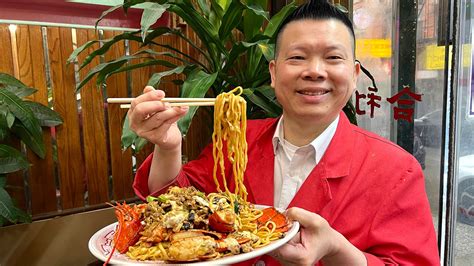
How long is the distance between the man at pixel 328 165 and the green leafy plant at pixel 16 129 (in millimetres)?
1085

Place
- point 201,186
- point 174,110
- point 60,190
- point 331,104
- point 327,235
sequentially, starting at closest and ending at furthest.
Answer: point 327,235
point 174,110
point 331,104
point 201,186
point 60,190

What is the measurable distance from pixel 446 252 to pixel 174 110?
203 cm

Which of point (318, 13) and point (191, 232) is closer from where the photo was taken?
point (191, 232)

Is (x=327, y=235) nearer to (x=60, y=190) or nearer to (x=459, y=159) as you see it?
(x=459, y=159)

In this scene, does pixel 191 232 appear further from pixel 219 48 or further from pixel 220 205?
pixel 219 48

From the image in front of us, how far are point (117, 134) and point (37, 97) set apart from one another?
0.58 metres

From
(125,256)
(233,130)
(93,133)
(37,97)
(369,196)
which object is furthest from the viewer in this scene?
(93,133)

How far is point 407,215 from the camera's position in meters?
1.15

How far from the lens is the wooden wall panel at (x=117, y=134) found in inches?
106

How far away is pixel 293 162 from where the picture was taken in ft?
4.48

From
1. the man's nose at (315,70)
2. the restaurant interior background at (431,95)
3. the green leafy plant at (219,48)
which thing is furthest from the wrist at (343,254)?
the restaurant interior background at (431,95)

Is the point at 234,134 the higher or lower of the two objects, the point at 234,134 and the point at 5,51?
the lower

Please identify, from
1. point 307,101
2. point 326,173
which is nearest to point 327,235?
point 326,173

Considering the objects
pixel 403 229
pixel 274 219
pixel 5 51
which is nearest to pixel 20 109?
pixel 5 51
